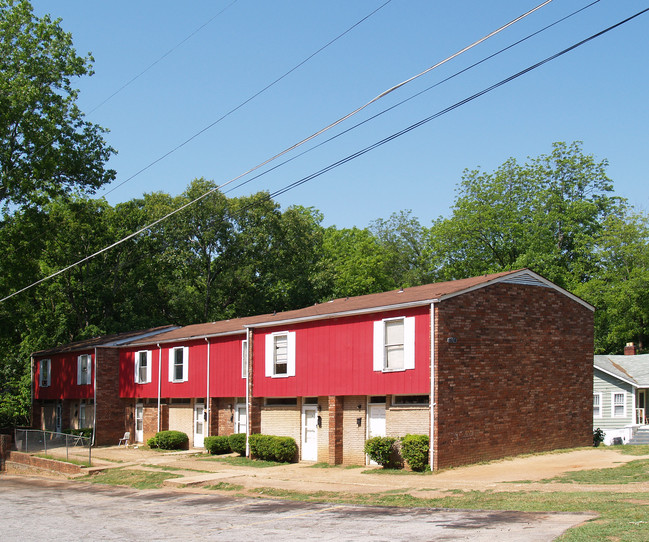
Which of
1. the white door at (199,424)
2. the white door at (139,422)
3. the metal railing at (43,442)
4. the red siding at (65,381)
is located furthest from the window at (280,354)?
the red siding at (65,381)

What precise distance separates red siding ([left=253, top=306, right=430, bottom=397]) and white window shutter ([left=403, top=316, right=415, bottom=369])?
16cm

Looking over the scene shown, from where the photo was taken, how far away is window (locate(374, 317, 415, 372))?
79.6 ft

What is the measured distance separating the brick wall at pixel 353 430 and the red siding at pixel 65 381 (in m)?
21.0

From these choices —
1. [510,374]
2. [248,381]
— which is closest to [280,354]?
[248,381]

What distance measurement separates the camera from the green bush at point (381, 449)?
24.1m

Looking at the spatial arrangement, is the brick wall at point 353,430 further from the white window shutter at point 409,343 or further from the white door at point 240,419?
the white door at point 240,419

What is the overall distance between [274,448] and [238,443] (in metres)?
3.12

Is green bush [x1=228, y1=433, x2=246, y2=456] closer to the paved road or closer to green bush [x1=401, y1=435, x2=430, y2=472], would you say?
the paved road

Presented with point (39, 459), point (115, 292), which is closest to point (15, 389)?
point (115, 292)

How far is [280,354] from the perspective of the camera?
3023 cm

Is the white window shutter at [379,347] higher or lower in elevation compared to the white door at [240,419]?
higher

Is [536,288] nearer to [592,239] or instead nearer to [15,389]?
[592,239]

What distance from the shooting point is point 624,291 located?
169 feet

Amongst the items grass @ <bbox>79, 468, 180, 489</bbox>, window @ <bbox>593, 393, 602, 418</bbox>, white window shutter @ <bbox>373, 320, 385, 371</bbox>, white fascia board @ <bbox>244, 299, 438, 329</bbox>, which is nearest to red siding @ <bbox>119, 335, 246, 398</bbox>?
white fascia board @ <bbox>244, 299, 438, 329</bbox>
